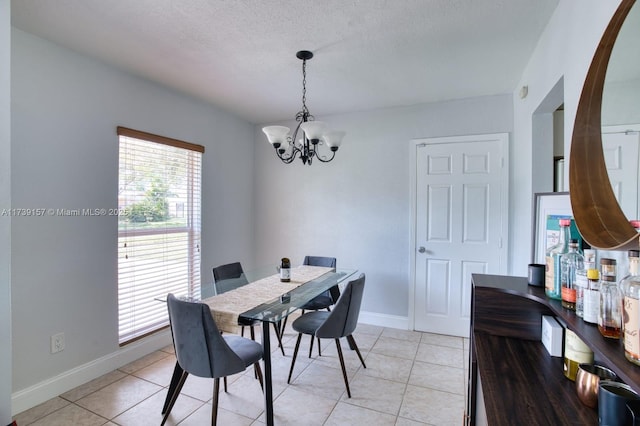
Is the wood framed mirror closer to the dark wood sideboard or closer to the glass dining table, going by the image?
the dark wood sideboard

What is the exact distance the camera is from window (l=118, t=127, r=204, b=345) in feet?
8.84

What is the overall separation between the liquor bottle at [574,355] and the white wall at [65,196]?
2.96 m

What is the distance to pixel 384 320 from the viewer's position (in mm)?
3607

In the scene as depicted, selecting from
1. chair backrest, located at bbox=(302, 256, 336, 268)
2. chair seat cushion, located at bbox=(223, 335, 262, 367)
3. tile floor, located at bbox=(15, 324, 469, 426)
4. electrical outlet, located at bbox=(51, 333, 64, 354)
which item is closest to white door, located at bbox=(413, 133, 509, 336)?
tile floor, located at bbox=(15, 324, 469, 426)

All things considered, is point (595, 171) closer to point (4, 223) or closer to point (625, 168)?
point (625, 168)

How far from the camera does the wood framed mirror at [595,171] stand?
875 millimetres

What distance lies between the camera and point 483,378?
1.06 meters

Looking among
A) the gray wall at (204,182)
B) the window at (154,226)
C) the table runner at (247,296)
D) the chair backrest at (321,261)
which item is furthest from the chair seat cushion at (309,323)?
the gray wall at (204,182)

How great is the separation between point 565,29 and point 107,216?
327cm

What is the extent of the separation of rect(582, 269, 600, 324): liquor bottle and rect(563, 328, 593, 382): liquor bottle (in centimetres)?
15

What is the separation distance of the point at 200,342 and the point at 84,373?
4.81 feet

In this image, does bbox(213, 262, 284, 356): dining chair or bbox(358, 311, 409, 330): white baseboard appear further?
bbox(358, 311, 409, 330): white baseboard

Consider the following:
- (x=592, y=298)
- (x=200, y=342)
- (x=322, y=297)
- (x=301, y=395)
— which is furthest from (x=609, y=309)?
(x=322, y=297)

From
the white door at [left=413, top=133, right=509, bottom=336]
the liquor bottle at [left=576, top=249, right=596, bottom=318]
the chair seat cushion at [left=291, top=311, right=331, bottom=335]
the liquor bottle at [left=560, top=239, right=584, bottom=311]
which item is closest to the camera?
the liquor bottle at [left=576, top=249, right=596, bottom=318]
